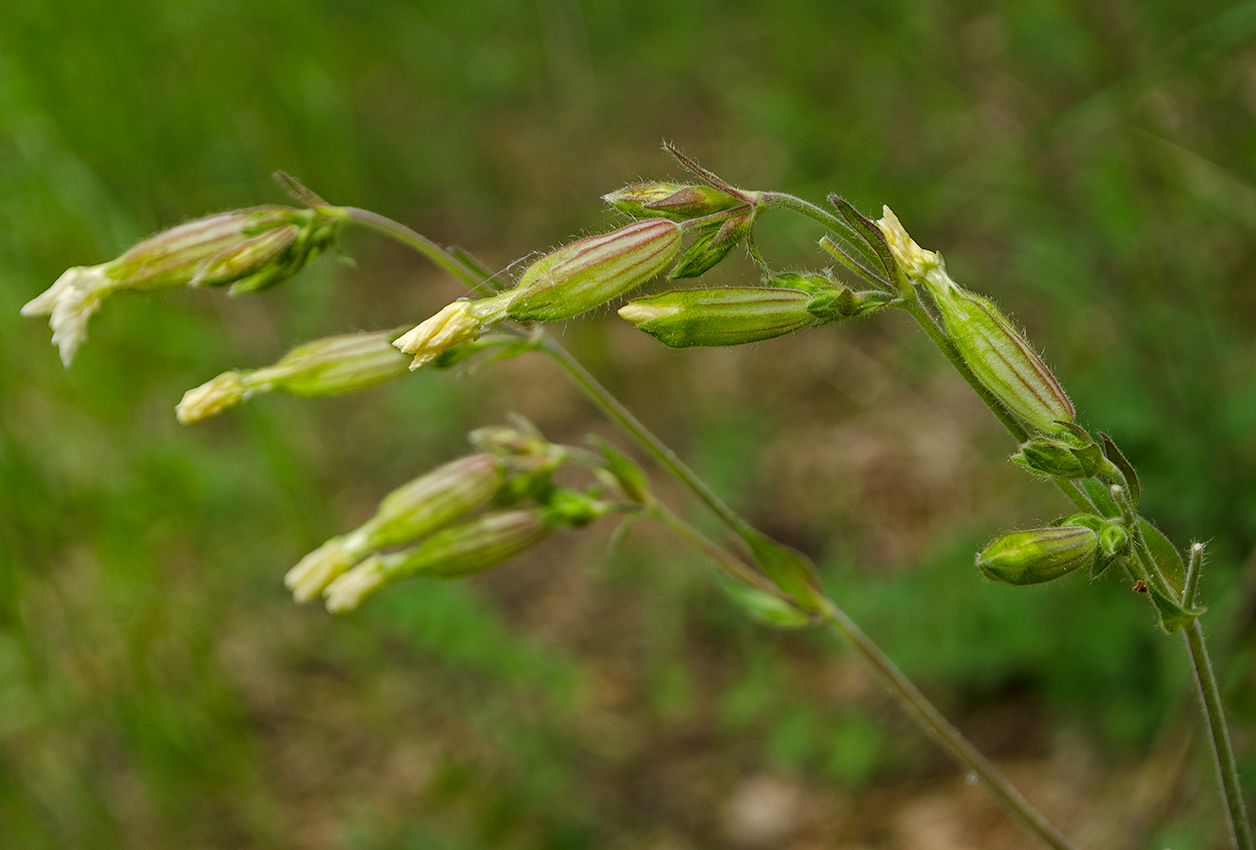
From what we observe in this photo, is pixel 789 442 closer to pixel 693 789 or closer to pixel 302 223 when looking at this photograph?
pixel 693 789

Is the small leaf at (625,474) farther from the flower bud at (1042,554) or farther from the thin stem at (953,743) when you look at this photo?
the flower bud at (1042,554)

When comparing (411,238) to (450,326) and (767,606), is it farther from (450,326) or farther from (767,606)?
(767,606)

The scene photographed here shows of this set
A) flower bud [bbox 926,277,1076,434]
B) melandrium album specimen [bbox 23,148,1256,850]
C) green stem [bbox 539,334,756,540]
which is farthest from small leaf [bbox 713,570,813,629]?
flower bud [bbox 926,277,1076,434]

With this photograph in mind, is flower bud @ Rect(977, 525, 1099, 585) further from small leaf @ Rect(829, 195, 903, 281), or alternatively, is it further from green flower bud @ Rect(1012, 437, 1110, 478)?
small leaf @ Rect(829, 195, 903, 281)

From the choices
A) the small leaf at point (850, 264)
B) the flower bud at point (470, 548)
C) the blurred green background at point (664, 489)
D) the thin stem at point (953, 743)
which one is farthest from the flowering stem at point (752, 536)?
the blurred green background at point (664, 489)

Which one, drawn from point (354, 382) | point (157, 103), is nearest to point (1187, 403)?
point (354, 382)

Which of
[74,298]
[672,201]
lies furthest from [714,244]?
[74,298]
